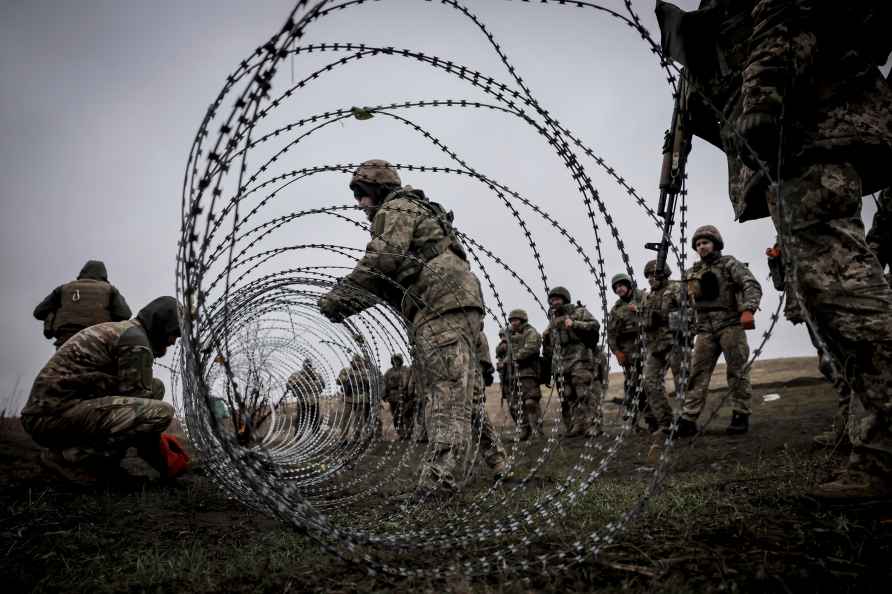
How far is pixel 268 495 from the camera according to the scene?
1779 mm

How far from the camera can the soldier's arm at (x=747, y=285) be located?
5.80m

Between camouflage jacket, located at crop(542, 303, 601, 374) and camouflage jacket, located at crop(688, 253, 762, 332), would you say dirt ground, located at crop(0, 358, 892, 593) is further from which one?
camouflage jacket, located at crop(542, 303, 601, 374)

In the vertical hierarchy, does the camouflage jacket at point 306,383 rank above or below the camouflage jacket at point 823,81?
below

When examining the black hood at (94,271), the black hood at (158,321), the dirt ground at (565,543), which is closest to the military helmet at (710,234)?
the dirt ground at (565,543)

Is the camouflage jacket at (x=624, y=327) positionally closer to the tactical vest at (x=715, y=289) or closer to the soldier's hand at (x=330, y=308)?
the tactical vest at (x=715, y=289)

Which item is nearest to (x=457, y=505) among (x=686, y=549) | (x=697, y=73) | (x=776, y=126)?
(x=686, y=549)

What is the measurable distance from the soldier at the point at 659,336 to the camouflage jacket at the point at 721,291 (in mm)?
605

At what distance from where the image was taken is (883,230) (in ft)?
14.4

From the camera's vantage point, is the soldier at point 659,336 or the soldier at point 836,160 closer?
the soldier at point 836,160

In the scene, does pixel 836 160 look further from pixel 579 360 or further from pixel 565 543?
pixel 579 360

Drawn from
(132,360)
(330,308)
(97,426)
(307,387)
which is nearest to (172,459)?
(97,426)

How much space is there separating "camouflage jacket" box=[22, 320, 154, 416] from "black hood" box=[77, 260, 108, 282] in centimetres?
266

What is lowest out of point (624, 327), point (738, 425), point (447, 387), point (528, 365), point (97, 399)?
point (738, 425)

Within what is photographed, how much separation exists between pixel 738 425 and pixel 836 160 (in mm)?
4689
